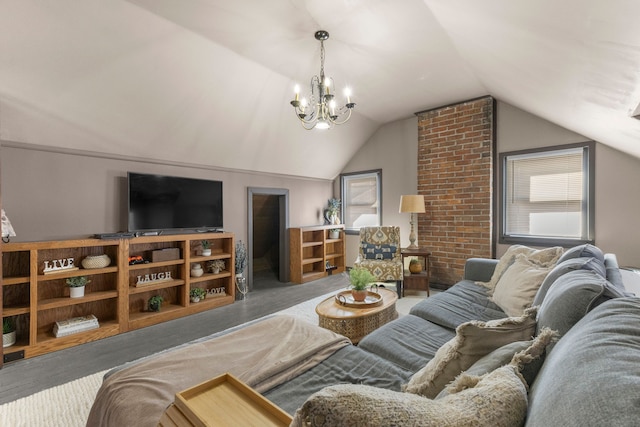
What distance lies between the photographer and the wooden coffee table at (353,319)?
8.05ft

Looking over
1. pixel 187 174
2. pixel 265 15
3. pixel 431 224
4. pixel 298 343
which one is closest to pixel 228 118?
pixel 187 174

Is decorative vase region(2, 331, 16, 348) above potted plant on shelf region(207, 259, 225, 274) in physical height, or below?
below

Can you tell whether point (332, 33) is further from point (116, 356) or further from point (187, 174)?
point (116, 356)

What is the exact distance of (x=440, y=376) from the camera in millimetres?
1083

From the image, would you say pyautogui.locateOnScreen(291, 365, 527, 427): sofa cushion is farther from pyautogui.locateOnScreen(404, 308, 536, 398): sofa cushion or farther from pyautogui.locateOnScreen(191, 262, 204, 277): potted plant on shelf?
pyautogui.locateOnScreen(191, 262, 204, 277): potted plant on shelf

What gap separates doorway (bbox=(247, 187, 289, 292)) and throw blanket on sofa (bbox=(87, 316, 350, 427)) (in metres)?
3.20

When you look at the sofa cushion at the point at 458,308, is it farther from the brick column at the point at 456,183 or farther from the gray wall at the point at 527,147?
the gray wall at the point at 527,147

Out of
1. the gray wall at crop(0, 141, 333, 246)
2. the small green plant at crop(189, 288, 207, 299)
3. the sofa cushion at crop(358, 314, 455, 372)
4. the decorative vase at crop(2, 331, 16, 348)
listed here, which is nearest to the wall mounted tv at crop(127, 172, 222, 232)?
the gray wall at crop(0, 141, 333, 246)

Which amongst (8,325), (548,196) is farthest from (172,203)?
(548,196)

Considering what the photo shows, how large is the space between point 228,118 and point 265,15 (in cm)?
151

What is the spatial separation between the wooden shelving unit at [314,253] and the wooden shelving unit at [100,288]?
1.33 metres

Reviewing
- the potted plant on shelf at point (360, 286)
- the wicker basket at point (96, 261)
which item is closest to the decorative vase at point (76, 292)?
the wicker basket at point (96, 261)

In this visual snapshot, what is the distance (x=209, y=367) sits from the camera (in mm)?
1370

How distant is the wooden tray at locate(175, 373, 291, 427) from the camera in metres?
0.96
